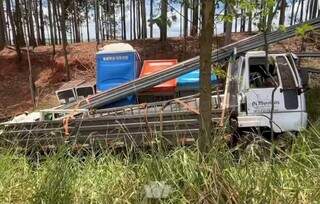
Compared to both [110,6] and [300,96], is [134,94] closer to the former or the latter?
[300,96]

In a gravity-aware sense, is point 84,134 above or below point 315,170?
below

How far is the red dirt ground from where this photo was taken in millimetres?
20000

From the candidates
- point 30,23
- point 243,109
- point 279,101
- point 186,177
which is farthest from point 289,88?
point 30,23

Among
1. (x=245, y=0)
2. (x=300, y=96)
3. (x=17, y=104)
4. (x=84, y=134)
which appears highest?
(x=245, y=0)

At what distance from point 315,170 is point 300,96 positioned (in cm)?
488

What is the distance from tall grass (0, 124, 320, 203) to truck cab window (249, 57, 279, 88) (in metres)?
3.99

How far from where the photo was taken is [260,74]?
847cm

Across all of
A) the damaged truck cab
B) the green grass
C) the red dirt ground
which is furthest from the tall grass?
the red dirt ground

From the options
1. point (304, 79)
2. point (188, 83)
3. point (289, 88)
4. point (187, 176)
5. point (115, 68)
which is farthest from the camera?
point (115, 68)

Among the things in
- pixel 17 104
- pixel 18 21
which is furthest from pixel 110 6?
pixel 17 104

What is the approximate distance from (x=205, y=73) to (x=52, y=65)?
763 inches

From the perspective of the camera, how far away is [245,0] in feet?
12.0

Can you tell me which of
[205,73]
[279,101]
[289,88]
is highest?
[205,73]

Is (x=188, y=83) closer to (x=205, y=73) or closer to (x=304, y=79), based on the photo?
(x=304, y=79)
